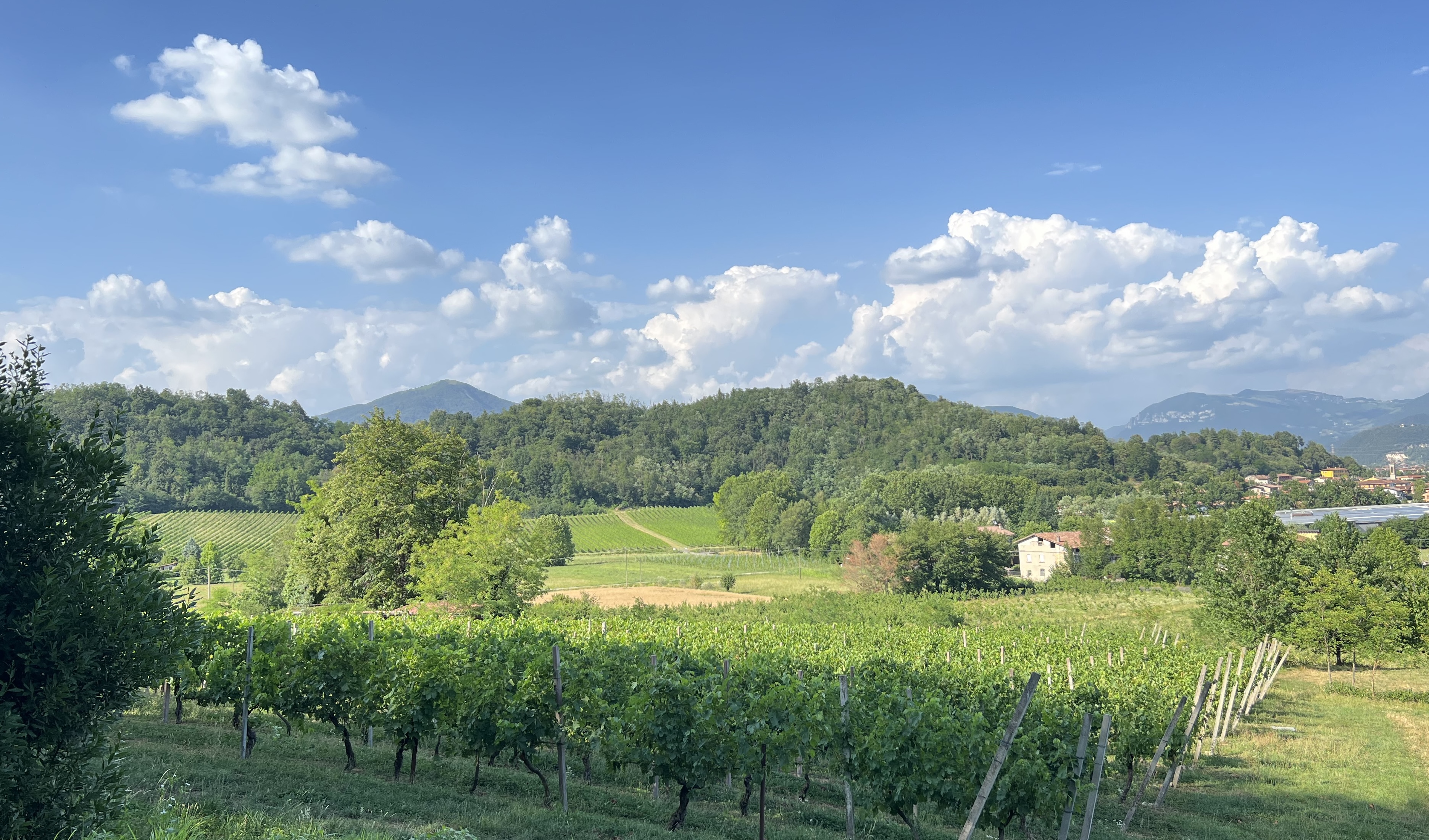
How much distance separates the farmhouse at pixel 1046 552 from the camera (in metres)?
73.5

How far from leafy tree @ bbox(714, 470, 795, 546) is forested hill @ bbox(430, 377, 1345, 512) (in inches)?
587

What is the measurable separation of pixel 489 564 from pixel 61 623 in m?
23.6

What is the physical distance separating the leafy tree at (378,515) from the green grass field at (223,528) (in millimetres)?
49165

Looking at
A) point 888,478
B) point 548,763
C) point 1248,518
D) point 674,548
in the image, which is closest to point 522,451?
point 674,548

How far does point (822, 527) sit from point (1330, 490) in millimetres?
83634

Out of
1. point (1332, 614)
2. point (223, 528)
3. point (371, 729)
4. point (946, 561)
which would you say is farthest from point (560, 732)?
point (223, 528)

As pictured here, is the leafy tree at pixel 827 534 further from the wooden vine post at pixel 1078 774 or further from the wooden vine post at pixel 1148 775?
the wooden vine post at pixel 1078 774

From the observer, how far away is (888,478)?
380 ft

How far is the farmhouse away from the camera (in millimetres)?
73500

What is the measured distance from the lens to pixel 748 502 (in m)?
112

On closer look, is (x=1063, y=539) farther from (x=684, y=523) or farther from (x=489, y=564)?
(x=489, y=564)

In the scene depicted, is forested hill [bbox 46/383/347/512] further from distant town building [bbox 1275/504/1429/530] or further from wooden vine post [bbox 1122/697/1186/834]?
distant town building [bbox 1275/504/1429/530]

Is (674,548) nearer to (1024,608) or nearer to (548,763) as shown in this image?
(1024,608)

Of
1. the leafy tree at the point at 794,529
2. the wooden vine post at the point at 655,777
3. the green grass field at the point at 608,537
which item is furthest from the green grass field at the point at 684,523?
the wooden vine post at the point at 655,777
